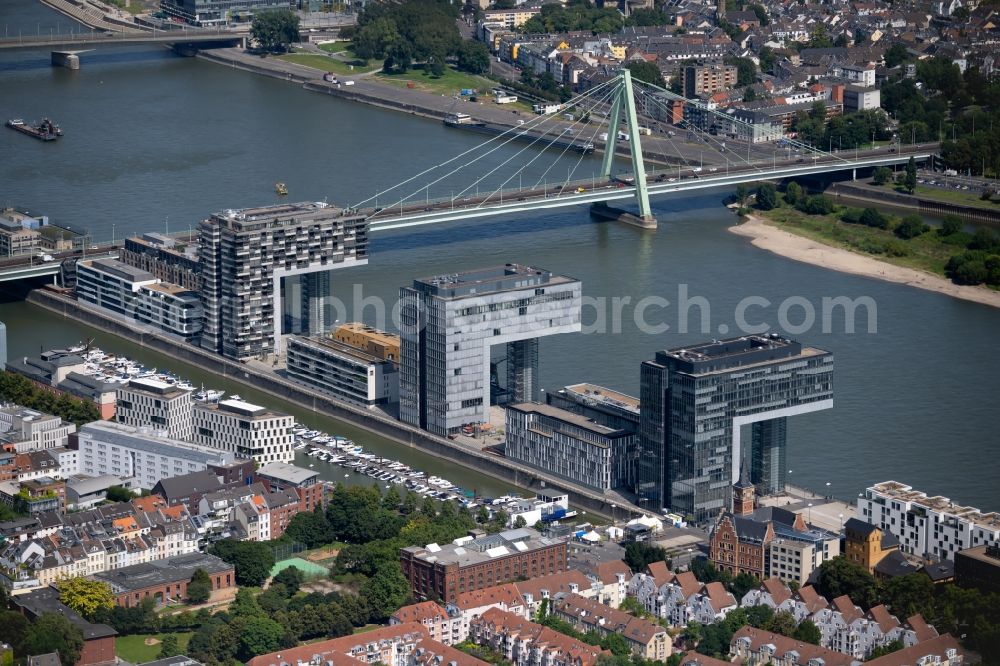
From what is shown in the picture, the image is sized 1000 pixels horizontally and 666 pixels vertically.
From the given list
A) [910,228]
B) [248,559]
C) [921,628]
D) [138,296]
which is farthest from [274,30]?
[921,628]

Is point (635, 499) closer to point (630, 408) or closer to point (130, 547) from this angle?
point (630, 408)

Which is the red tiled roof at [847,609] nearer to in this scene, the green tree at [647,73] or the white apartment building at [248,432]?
the white apartment building at [248,432]

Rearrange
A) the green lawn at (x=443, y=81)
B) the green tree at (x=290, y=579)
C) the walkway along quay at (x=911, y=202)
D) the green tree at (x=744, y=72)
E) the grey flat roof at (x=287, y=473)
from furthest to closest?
the green lawn at (x=443, y=81) → the green tree at (x=744, y=72) → the walkway along quay at (x=911, y=202) → the grey flat roof at (x=287, y=473) → the green tree at (x=290, y=579)

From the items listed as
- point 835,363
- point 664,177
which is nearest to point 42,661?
point 835,363

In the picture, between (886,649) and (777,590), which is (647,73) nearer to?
(777,590)

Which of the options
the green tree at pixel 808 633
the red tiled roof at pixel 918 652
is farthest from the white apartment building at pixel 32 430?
the red tiled roof at pixel 918 652

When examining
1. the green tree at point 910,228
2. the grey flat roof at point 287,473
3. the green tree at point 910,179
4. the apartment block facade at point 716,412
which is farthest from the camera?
the green tree at point 910,179
